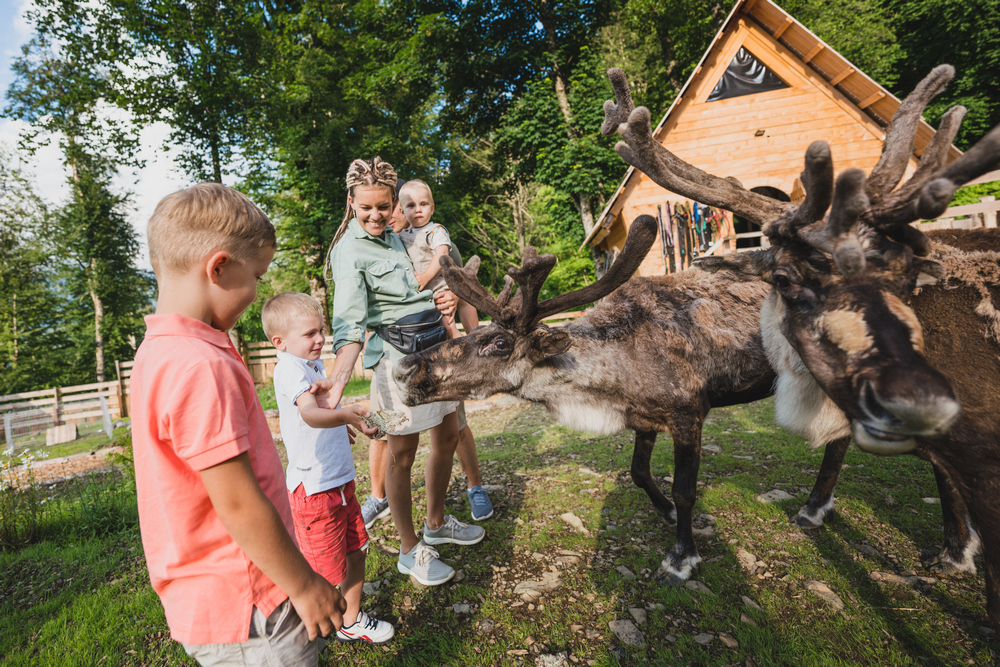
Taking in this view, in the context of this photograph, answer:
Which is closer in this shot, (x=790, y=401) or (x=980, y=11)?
(x=790, y=401)

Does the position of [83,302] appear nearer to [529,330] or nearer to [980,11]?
[529,330]

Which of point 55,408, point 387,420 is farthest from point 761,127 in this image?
point 55,408

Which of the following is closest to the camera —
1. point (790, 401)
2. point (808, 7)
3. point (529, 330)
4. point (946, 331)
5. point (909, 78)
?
point (946, 331)

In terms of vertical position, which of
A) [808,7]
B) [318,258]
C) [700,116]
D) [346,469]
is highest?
[808,7]

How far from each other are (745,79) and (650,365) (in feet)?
48.1

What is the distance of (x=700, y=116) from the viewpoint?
1434 centimetres

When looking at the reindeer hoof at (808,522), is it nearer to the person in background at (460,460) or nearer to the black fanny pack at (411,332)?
the person in background at (460,460)

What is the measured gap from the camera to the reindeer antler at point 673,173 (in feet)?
10.8

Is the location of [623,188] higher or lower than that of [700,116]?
lower

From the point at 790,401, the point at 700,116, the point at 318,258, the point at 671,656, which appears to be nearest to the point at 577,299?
the point at 790,401

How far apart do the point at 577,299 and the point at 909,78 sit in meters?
38.7

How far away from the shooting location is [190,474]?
148 centimetres

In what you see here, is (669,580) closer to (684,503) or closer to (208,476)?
(684,503)

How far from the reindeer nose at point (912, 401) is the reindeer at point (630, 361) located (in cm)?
170
